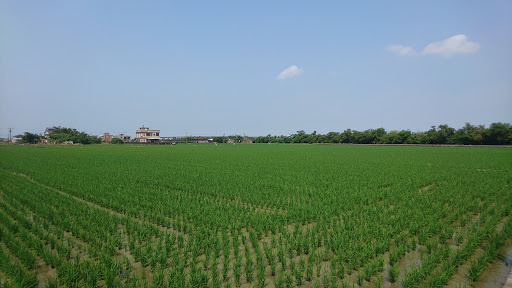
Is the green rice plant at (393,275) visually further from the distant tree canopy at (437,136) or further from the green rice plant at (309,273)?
the distant tree canopy at (437,136)

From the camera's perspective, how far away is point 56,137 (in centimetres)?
8606

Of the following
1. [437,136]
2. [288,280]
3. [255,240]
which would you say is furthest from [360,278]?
[437,136]

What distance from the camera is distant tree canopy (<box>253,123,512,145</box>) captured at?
57531 mm

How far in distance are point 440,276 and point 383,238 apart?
1.80 m

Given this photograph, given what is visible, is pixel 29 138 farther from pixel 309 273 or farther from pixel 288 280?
pixel 309 273

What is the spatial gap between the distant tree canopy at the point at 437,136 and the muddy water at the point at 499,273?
70.7 m

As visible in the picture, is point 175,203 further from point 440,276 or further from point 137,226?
point 440,276

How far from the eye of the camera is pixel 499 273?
4.55 metres

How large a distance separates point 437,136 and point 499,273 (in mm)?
78757

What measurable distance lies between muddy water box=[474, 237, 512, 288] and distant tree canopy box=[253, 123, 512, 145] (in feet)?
232

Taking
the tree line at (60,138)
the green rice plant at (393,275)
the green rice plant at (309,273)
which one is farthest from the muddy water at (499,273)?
the tree line at (60,138)

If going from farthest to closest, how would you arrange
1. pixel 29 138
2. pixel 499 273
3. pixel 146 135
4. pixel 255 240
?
pixel 146 135
pixel 29 138
pixel 255 240
pixel 499 273

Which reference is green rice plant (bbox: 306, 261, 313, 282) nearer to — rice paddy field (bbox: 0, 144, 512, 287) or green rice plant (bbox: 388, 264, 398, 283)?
rice paddy field (bbox: 0, 144, 512, 287)

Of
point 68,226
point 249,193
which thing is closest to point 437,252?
point 249,193
